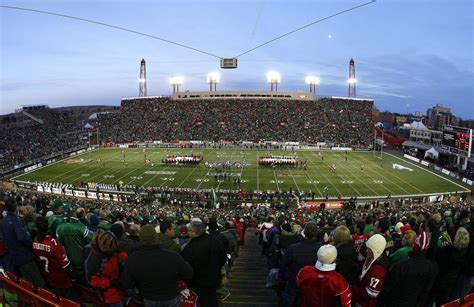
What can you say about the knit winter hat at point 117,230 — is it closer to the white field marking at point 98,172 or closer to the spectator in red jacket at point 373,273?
the spectator in red jacket at point 373,273

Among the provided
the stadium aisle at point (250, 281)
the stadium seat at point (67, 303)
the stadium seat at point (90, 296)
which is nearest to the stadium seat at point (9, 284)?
the stadium seat at point (67, 303)

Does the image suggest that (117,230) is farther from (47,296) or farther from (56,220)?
(56,220)

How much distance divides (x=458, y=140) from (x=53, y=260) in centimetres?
4823

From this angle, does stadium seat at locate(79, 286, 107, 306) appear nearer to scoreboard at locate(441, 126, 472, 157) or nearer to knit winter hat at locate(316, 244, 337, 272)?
knit winter hat at locate(316, 244, 337, 272)

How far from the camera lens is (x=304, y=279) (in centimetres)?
419

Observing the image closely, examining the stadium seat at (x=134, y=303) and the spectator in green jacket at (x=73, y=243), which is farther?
the spectator in green jacket at (x=73, y=243)

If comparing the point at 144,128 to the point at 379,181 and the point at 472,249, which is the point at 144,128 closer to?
the point at 379,181

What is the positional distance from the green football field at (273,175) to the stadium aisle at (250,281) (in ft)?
69.9

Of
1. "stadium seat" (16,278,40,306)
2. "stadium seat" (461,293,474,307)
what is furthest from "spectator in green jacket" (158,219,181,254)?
"stadium seat" (461,293,474,307)

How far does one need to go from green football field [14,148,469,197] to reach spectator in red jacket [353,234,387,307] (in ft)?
96.5

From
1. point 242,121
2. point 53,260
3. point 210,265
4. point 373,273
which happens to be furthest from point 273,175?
point 242,121

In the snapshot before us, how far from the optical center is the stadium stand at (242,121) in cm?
7325

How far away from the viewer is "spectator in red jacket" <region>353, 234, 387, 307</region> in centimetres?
456

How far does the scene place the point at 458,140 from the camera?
4450 cm
